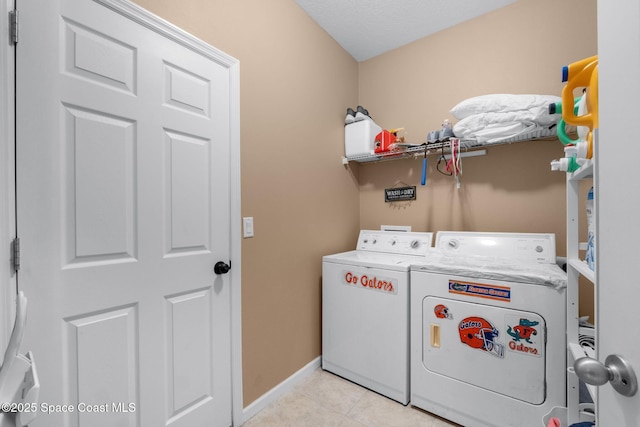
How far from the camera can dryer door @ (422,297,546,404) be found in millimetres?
1322

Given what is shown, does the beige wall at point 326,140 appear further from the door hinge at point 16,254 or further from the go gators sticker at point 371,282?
the door hinge at point 16,254

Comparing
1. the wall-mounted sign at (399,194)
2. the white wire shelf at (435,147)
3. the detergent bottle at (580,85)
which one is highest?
the white wire shelf at (435,147)

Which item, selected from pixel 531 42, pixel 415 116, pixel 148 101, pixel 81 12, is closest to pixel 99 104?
pixel 148 101

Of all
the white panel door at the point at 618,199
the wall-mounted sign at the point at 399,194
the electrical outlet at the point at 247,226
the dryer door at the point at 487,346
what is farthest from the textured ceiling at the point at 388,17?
the dryer door at the point at 487,346

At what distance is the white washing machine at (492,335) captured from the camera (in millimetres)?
1295

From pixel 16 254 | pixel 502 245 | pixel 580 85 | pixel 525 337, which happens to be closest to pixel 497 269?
pixel 525 337

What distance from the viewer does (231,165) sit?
1511mm

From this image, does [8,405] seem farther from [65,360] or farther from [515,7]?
[515,7]

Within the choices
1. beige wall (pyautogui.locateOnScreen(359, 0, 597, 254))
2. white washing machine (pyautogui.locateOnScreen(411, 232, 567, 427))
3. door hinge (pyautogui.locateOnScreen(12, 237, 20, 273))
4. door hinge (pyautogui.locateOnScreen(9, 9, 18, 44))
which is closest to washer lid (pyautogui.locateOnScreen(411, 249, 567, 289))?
white washing machine (pyautogui.locateOnScreen(411, 232, 567, 427))

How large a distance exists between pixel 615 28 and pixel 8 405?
1.22 meters

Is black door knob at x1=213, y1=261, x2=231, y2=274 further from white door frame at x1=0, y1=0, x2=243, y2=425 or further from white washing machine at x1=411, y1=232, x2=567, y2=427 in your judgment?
white washing machine at x1=411, y1=232, x2=567, y2=427

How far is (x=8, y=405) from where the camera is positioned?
43 centimetres

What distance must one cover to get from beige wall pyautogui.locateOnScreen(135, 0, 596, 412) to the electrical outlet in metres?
0.03

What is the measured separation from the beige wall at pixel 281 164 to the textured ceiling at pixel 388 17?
119 millimetres
